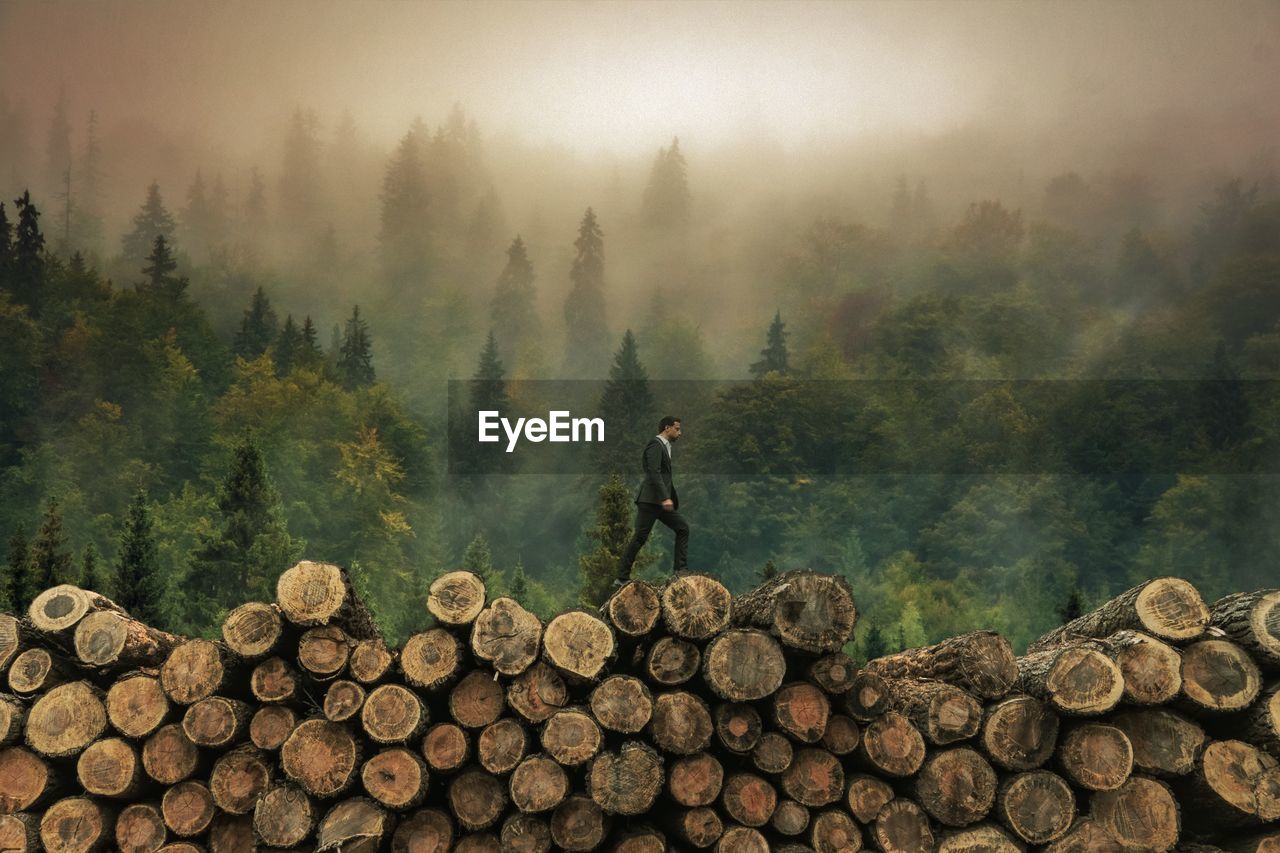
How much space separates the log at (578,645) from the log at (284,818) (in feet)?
5.09

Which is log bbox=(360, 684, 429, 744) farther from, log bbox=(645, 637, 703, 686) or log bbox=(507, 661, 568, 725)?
log bbox=(645, 637, 703, 686)

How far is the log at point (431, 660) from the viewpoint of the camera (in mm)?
6066

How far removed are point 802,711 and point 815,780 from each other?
399 millimetres

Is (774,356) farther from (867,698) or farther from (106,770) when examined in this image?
(106,770)

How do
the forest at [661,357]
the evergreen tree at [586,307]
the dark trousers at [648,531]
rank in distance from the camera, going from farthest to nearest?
the evergreen tree at [586,307] < the forest at [661,357] < the dark trousers at [648,531]

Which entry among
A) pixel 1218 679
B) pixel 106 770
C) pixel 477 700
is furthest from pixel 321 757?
pixel 1218 679

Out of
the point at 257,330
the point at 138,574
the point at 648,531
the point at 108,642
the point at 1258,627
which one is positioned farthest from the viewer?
the point at 257,330

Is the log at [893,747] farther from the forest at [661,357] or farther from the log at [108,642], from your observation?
the forest at [661,357]

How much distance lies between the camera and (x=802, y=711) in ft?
19.9

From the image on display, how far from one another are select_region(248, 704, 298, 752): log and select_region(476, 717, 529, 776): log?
3.60ft

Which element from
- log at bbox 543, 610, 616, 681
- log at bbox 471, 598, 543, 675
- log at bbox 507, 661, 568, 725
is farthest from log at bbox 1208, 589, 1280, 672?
log at bbox 471, 598, 543, 675

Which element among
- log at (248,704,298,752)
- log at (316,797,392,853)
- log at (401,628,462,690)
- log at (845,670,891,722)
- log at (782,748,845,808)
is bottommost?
log at (316,797,392,853)

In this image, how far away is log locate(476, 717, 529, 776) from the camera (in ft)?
19.8

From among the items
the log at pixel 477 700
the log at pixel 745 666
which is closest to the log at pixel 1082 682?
the log at pixel 745 666
